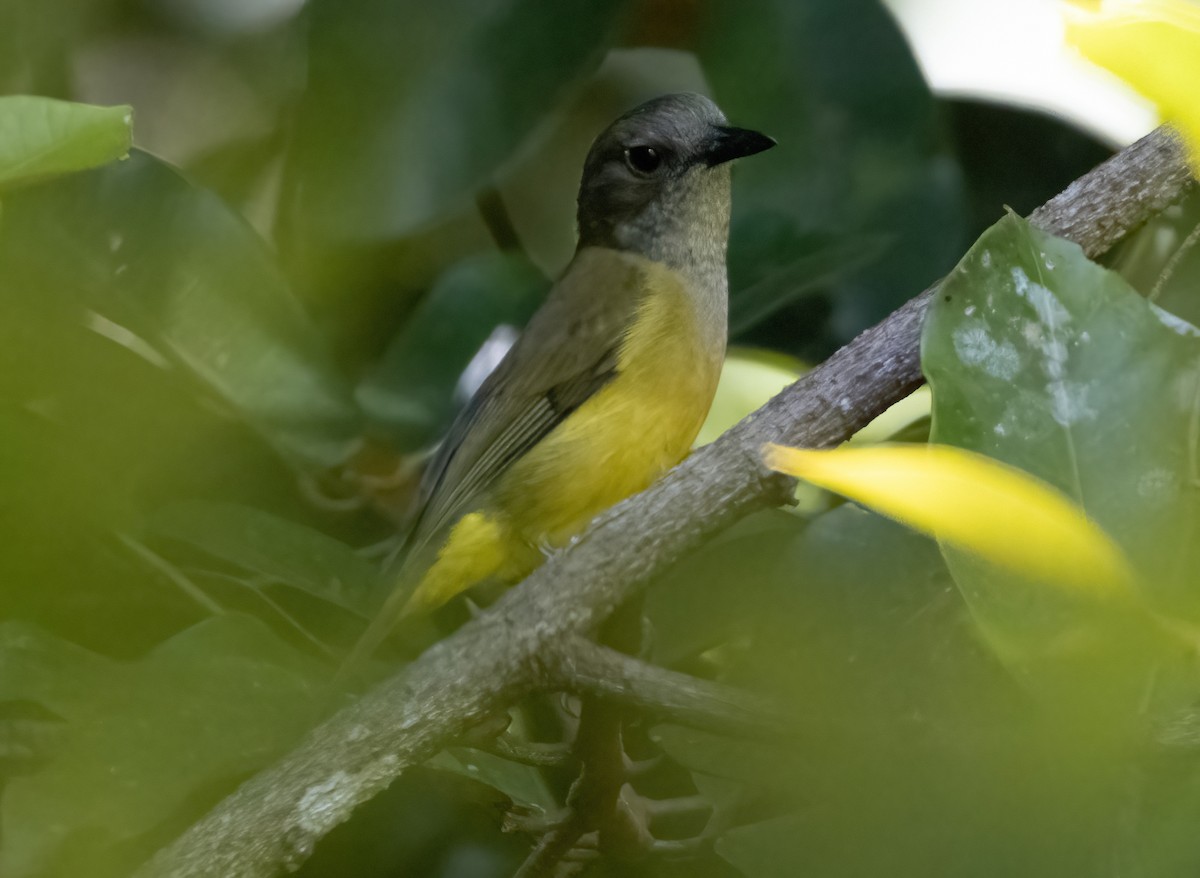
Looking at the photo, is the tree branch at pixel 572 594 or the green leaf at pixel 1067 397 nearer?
the green leaf at pixel 1067 397

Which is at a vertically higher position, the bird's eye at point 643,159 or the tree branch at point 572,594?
the tree branch at point 572,594

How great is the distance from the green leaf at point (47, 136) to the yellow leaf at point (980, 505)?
34 cm

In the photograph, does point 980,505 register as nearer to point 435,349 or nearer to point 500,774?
point 500,774

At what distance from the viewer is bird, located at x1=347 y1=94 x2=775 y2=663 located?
1268 millimetres

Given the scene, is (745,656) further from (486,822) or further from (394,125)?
(394,125)

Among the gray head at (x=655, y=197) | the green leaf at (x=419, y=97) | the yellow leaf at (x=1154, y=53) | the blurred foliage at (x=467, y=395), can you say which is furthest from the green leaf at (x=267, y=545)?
the gray head at (x=655, y=197)

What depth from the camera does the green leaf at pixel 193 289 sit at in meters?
0.89

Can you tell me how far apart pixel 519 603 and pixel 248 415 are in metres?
0.29

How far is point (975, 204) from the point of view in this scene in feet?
3.75

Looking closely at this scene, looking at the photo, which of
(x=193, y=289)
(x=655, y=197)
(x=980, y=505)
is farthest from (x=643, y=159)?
(x=980, y=505)

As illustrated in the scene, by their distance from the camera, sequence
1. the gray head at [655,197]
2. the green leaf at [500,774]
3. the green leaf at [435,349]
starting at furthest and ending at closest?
1. the gray head at [655,197]
2. the green leaf at [435,349]
3. the green leaf at [500,774]

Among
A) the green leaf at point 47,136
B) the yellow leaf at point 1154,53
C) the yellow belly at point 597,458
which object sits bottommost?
the yellow belly at point 597,458

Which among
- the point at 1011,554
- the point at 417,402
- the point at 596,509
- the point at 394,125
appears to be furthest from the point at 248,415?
the point at 1011,554

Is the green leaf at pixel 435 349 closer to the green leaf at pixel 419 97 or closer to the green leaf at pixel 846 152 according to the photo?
the green leaf at pixel 419 97
